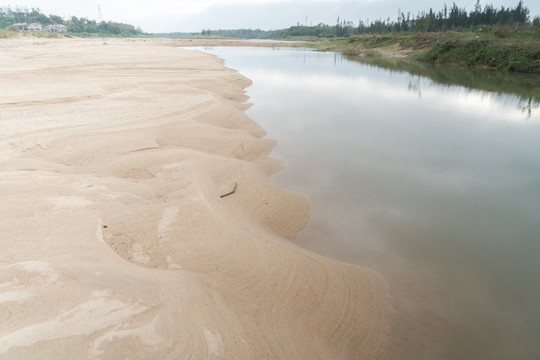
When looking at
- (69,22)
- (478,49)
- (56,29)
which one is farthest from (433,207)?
(69,22)

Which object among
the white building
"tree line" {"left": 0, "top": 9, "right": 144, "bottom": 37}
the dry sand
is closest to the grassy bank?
the dry sand

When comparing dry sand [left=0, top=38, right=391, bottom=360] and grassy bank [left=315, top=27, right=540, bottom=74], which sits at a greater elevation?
grassy bank [left=315, top=27, right=540, bottom=74]

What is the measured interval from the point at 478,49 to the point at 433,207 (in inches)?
1403

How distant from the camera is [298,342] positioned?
11.9 ft

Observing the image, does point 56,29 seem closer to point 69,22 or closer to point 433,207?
point 69,22

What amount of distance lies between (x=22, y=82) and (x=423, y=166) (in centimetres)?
1798

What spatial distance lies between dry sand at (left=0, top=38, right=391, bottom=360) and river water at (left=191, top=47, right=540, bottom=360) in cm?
64

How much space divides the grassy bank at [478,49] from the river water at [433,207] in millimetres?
15870

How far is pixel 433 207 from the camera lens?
23.8 ft

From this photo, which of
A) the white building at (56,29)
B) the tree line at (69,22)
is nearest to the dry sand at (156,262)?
the white building at (56,29)

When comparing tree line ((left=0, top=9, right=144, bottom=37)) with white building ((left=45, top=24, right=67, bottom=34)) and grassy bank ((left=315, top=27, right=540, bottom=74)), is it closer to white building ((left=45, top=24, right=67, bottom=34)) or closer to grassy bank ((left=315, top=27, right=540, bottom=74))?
white building ((left=45, top=24, right=67, bottom=34))

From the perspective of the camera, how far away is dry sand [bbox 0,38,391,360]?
3.01 m

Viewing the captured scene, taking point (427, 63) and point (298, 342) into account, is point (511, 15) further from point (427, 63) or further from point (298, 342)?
point (298, 342)

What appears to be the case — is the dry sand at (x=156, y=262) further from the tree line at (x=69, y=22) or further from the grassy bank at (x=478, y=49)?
the tree line at (x=69, y=22)
